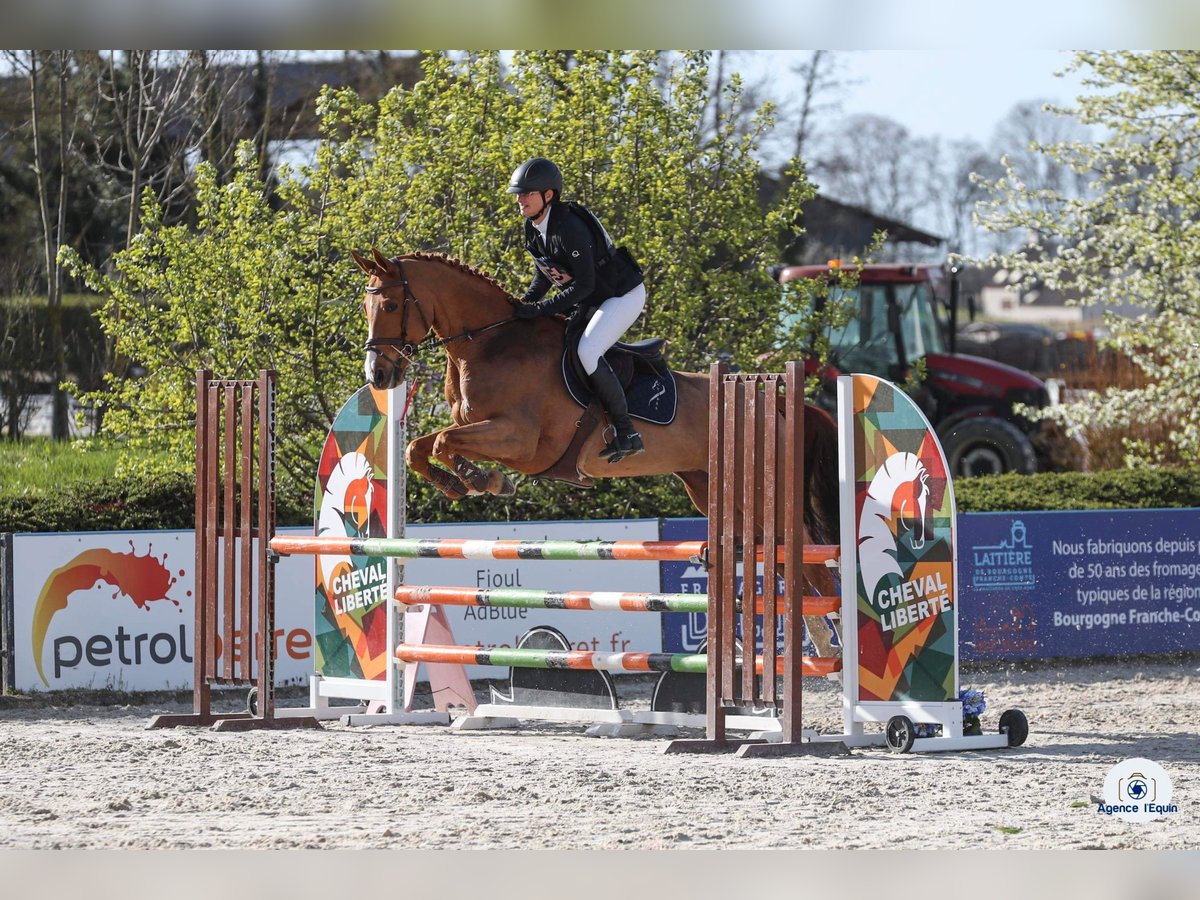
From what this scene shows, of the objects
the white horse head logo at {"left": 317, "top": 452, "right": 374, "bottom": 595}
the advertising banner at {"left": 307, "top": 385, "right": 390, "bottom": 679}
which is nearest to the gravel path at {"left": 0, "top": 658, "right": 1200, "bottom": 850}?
the advertising banner at {"left": 307, "top": 385, "right": 390, "bottom": 679}

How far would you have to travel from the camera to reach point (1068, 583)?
9531mm

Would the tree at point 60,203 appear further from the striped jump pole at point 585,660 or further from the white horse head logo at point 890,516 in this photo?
the white horse head logo at point 890,516

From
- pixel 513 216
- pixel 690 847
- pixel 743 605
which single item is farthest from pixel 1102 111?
pixel 690 847

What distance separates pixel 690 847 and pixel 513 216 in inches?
252

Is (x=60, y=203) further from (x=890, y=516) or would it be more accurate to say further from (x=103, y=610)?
(x=890, y=516)

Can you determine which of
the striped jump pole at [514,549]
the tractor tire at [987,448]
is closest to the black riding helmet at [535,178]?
the striped jump pole at [514,549]

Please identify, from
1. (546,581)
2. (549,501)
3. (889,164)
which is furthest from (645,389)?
(889,164)

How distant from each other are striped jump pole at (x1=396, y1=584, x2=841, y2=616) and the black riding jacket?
1206mm

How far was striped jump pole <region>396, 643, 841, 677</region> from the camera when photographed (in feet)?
19.7

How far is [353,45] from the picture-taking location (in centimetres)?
319

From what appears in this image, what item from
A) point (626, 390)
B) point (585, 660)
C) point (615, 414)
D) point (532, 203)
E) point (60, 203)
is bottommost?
point (585, 660)

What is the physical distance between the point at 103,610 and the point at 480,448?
3.41 metres

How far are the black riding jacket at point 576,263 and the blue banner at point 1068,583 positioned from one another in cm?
309

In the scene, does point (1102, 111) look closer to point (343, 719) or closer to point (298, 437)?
point (298, 437)
